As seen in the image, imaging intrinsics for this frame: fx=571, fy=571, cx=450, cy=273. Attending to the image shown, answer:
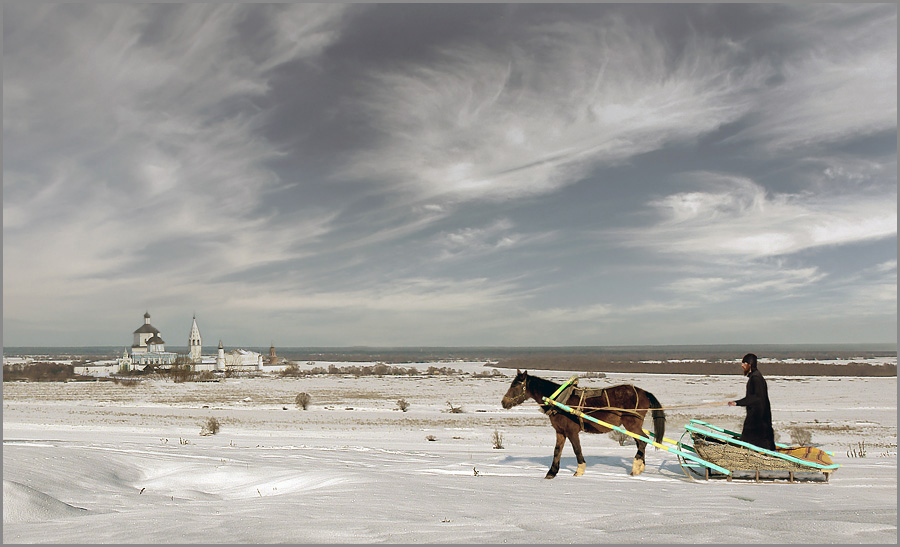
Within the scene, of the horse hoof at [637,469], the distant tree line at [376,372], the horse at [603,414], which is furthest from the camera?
the distant tree line at [376,372]

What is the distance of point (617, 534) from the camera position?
5926 mm

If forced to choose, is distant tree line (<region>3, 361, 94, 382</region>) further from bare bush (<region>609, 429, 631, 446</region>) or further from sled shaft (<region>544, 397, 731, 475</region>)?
sled shaft (<region>544, 397, 731, 475</region>)

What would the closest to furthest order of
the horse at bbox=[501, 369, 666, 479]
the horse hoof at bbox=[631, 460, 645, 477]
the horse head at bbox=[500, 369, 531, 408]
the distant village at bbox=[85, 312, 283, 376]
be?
1. the horse at bbox=[501, 369, 666, 479]
2. the horse hoof at bbox=[631, 460, 645, 477]
3. the horse head at bbox=[500, 369, 531, 408]
4. the distant village at bbox=[85, 312, 283, 376]

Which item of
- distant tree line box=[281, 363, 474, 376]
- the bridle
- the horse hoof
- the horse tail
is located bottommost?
distant tree line box=[281, 363, 474, 376]

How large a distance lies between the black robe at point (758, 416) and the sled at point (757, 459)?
0.15 m

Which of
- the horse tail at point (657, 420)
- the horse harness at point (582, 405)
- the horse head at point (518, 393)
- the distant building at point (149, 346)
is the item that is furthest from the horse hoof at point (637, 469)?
the distant building at point (149, 346)

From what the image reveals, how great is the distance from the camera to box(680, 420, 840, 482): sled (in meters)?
8.47

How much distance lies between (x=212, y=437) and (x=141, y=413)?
13.7 meters

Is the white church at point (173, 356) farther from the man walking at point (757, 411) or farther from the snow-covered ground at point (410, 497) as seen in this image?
the man walking at point (757, 411)

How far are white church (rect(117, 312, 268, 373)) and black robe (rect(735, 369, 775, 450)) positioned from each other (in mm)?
109663

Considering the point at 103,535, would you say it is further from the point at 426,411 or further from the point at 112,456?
the point at 426,411

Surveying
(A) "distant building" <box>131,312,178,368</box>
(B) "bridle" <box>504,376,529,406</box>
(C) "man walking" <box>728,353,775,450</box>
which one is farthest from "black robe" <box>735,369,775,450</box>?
(A) "distant building" <box>131,312,178,368</box>

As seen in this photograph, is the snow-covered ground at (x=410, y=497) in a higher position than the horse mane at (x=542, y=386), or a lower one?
lower

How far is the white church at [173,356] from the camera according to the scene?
112 meters
